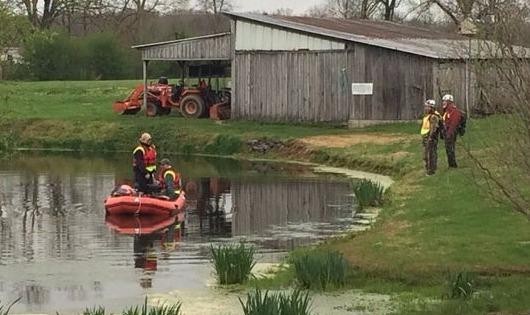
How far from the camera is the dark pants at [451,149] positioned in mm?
24031

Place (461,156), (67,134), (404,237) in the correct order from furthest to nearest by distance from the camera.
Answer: (67,134) → (461,156) → (404,237)

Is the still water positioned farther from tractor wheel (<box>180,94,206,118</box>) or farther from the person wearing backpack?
tractor wheel (<box>180,94,206,118</box>)

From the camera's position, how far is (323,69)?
3772 cm

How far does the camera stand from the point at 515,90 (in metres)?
11.4

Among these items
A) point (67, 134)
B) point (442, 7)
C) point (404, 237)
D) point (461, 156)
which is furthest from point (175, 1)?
point (404, 237)

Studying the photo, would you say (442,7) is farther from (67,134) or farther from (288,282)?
(288,282)

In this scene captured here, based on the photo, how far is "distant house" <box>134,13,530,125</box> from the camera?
3656cm

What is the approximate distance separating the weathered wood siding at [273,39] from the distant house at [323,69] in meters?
0.03

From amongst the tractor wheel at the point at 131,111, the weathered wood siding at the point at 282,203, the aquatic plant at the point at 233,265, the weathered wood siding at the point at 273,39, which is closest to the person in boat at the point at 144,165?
the weathered wood siding at the point at 282,203

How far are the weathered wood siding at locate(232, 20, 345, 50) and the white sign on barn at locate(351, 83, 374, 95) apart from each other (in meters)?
1.41

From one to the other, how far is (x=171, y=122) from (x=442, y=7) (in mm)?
25292

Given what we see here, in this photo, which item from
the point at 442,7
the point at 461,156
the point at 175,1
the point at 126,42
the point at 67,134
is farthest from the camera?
the point at 175,1

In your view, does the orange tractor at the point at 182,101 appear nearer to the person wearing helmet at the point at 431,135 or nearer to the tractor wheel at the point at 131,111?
the tractor wheel at the point at 131,111

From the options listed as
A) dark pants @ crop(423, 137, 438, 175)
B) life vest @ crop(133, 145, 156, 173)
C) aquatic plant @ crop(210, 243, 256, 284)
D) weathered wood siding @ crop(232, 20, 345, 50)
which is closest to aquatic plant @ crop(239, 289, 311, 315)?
aquatic plant @ crop(210, 243, 256, 284)
